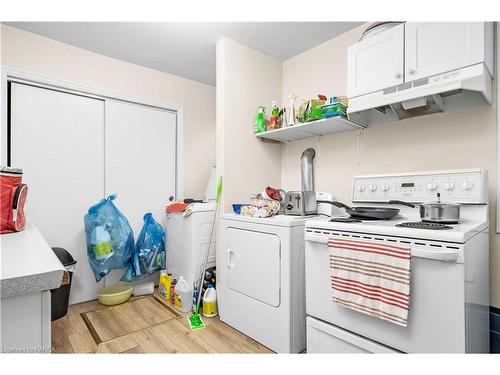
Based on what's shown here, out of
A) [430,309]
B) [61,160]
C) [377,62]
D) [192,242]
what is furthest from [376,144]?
[61,160]

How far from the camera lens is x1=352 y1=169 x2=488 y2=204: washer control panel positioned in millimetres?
1428

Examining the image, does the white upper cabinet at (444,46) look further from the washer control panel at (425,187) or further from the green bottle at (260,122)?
the green bottle at (260,122)

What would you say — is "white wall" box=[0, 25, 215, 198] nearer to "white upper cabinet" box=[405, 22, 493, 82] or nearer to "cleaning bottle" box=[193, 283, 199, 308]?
"cleaning bottle" box=[193, 283, 199, 308]

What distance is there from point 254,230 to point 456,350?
46.0 inches

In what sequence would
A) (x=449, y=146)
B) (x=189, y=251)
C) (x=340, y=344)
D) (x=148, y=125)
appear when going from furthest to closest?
1. (x=148, y=125)
2. (x=189, y=251)
3. (x=449, y=146)
4. (x=340, y=344)

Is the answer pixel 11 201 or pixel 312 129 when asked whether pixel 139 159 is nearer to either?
pixel 11 201

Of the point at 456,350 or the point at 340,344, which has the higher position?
the point at 456,350

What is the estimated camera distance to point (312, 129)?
2166mm

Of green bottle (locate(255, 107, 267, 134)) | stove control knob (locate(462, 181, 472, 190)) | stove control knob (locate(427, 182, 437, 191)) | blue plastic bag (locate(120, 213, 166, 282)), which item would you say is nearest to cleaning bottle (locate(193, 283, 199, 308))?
blue plastic bag (locate(120, 213, 166, 282))

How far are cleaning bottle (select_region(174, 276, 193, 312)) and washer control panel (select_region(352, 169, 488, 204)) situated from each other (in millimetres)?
1592

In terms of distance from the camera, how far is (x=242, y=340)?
6.12 ft

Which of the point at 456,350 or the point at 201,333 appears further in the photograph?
the point at 201,333
